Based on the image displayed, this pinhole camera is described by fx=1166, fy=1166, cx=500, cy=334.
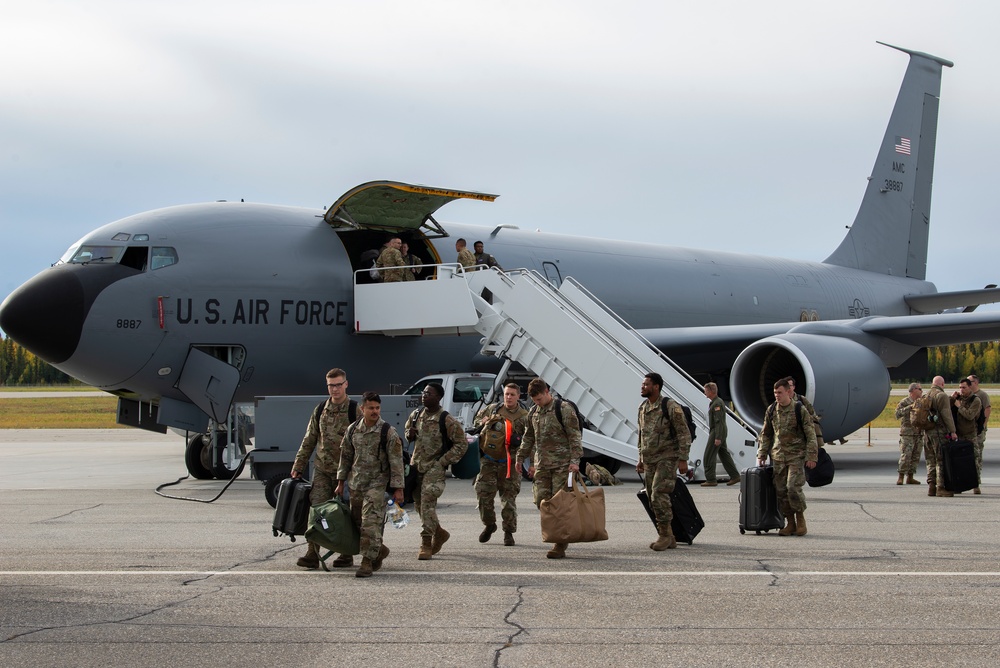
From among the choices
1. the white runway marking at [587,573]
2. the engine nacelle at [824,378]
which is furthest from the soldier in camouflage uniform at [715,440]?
the white runway marking at [587,573]

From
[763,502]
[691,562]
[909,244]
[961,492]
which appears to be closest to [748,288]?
[909,244]

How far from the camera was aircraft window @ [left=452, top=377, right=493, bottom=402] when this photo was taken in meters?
17.1

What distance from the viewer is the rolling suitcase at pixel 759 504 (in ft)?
33.2

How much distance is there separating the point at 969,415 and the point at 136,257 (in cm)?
1106

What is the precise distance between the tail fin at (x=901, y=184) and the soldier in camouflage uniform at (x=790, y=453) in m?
19.4

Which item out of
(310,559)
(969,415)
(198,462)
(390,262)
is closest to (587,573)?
(310,559)

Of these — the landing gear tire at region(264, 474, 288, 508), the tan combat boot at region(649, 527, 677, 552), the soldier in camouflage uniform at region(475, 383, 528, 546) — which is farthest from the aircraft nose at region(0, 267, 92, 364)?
the tan combat boot at region(649, 527, 677, 552)

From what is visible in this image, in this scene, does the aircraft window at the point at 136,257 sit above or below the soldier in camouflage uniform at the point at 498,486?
above

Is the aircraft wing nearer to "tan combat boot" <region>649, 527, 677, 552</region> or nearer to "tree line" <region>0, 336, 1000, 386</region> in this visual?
"tan combat boot" <region>649, 527, 677, 552</region>

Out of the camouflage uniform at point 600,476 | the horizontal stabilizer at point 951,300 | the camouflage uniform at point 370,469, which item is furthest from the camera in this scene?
the horizontal stabilizer at point 951,300

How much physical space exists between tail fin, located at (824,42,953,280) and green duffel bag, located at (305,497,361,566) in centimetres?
2266

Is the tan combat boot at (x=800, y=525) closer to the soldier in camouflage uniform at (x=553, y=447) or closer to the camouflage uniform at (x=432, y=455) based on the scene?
the soldier in camouflage uniform at (x=553, y=447)

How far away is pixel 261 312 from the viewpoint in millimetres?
16422

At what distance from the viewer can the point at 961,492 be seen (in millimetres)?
13828
